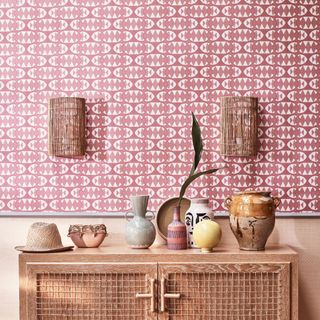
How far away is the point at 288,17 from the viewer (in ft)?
11.9

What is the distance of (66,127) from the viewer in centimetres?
358

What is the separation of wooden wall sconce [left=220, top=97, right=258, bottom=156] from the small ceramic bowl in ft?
2.83

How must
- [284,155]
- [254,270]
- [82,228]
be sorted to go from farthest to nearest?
[284,155], [82,228], [254,270]

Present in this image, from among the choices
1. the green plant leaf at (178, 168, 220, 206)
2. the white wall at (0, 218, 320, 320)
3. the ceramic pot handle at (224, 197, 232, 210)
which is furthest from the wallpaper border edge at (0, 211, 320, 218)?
the green plant leaf at (178, 168, 220, 206)

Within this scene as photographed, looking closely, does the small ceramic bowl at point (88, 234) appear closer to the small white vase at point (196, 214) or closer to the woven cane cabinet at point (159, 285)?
the woven cane cabinet at point (159, 285)

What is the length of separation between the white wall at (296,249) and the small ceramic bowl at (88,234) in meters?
0.25

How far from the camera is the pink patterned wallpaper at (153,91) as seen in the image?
11.9 ft

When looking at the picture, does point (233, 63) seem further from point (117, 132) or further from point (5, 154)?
point (5, 154)

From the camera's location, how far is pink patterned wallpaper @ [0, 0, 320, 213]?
11.9ft

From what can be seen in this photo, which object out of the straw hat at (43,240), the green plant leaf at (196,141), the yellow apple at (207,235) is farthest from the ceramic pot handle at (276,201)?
the straw hat at (43,240)

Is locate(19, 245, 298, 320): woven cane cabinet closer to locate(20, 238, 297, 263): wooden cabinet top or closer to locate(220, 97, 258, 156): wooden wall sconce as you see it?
locate(20, 238, 297, 263): wooden cabinet top

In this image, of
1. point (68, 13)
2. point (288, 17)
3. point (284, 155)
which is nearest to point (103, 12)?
point (68, 13)

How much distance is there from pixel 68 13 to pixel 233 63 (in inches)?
41.9

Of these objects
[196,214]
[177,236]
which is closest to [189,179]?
[196,214]
